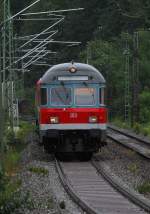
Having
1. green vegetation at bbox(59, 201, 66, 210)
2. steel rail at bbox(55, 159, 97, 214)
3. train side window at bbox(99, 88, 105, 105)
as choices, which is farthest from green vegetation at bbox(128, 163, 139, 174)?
green vegetation at bbox(59, 201, 66, 210)

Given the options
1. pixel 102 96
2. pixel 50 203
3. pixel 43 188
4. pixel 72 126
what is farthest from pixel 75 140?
pixel 50 203

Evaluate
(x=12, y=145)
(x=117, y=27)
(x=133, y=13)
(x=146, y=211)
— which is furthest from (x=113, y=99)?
(x=146, y=211)

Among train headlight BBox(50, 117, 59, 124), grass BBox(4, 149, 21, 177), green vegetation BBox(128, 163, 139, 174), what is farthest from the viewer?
train headlight BBox(50, 117, 59, 124)

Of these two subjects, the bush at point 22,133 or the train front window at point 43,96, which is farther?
the bush at point 22,133

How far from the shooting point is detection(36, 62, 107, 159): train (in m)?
23.3

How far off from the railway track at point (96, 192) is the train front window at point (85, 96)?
222cm

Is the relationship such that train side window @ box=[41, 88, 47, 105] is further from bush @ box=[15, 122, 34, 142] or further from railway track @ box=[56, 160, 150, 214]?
bush @ box=[15, 122, 34, 142]

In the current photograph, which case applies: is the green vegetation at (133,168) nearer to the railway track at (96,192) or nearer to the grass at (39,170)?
the railway track at (96,192)

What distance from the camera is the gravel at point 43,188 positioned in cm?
1327

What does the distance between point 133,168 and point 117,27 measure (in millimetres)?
70337

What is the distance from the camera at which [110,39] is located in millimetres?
86125

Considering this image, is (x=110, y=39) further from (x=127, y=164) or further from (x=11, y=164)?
(x=127, y=164)

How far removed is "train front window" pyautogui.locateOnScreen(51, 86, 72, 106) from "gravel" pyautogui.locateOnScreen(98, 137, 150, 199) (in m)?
2.21

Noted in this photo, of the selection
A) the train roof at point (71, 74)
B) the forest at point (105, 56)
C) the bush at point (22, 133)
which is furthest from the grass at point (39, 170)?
the bush at point (22, 133)
